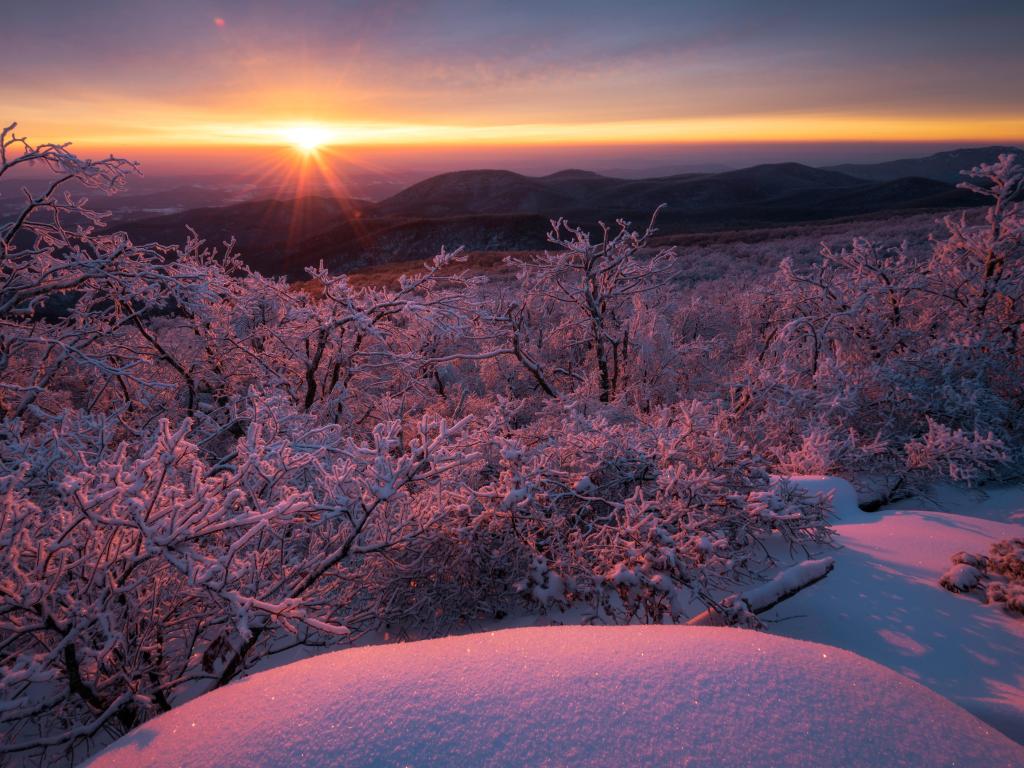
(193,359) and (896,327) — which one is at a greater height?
(896,327)

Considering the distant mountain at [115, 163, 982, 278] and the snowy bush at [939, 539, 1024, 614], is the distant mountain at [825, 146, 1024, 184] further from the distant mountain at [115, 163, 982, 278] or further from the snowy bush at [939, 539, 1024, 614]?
the snowy bush at [939, 539, 1024, 614]

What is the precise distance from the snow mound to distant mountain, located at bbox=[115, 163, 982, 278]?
36.6m

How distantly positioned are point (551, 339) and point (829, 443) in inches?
324

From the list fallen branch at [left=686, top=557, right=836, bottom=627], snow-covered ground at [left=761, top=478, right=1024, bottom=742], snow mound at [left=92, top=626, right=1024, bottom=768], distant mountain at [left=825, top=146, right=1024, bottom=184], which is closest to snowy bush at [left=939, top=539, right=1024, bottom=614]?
snow-covered ground at [left=761, top=478, right=1024, bottom=742]

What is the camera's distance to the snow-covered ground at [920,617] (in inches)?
98.9

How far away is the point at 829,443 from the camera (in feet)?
18.4

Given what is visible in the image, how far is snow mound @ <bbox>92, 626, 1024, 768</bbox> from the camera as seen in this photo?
64.9 inches

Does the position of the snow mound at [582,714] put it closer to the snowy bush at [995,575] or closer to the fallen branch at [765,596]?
the fallen branch at [765,596]

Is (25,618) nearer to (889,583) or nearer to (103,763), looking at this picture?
(103,763)

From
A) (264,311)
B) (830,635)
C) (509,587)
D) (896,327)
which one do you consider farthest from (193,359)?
(896,327)

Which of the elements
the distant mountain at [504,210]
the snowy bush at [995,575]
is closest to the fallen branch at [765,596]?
the snowy bush at [995,575]

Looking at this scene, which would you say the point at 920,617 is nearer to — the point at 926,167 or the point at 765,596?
the point at 765,596

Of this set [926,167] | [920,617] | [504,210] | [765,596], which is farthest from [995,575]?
[926,167]

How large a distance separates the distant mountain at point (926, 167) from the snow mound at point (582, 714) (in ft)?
649
